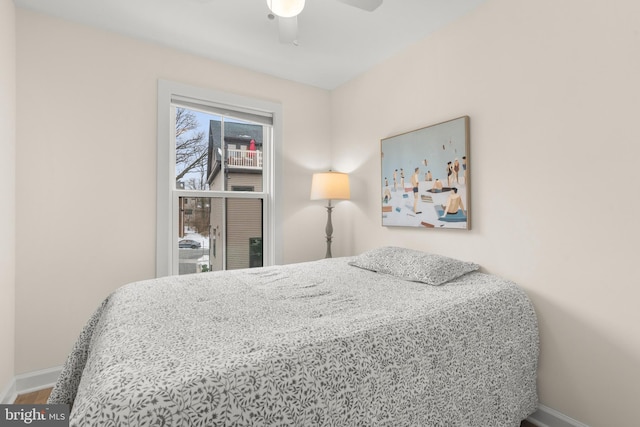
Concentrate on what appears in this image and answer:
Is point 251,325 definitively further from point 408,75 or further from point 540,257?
point 408,75

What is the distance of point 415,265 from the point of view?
6.48 ft

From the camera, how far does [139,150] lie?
246 cm

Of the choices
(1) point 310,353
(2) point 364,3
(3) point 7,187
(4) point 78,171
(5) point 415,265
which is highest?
(2) point 364,3

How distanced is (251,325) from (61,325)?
75.3 inches

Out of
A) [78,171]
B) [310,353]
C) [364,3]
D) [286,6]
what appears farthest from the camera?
[78,171]

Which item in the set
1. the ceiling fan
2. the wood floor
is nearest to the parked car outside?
the wood floor

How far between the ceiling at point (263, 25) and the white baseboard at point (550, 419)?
2.51 metres

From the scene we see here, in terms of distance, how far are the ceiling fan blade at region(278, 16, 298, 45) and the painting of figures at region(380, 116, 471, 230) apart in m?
1.16

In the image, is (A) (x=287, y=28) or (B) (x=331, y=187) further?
(B) (x=331, y=187)

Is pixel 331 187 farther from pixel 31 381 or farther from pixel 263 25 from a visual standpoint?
pixel 31 381

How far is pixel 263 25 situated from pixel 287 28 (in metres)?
0.58

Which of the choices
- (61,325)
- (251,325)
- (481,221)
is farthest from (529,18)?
(61,325)

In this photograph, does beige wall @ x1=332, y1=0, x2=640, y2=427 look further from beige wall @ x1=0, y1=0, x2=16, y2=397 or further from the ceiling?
beige wall @ x1=0, y1=0, x2=16, y2=397

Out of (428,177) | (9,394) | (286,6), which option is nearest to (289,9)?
(286,6)
